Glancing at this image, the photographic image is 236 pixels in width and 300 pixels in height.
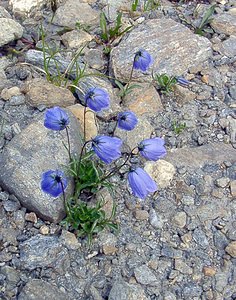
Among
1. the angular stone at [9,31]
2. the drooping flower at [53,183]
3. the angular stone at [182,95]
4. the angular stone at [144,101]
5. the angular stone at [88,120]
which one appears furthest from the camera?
the angular stone at [9,31]

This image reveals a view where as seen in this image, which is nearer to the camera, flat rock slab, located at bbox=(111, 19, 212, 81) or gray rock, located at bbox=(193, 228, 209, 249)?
gray rock, located at bbox=(193, 228, 209, 249)

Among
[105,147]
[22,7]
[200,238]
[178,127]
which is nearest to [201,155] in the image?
[178,127]

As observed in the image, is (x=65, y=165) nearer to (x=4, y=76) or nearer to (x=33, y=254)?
(x=33, y=254)

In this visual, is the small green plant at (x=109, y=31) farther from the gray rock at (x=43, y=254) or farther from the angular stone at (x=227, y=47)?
the gray rock at (x=43, y=254)

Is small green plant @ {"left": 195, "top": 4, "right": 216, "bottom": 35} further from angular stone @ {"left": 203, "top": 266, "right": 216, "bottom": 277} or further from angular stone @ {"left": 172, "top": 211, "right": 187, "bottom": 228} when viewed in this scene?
angular stone @ {"left": 203, "top": 266, "right": 216, "bottom": 277}

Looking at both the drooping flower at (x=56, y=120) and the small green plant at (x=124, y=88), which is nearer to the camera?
the drooping flower at (x=56, y=120)

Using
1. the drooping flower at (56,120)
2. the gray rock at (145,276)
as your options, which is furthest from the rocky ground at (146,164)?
the drooping flower at (56,120)

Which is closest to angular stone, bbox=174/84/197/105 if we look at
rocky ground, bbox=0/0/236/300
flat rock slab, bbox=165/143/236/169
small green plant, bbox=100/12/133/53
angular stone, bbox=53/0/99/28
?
rocky ground, bbox=0/0/236/300

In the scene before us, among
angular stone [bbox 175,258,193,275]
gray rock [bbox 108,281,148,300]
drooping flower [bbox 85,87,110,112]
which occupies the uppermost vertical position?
drooping flower [bbox 85,87,110,112]
